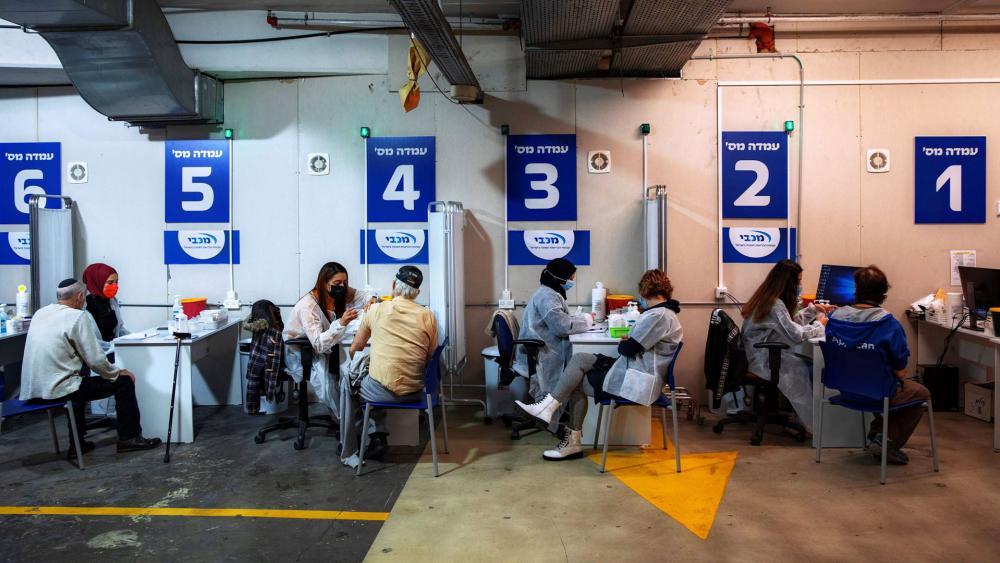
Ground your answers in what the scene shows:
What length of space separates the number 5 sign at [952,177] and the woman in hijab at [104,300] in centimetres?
694

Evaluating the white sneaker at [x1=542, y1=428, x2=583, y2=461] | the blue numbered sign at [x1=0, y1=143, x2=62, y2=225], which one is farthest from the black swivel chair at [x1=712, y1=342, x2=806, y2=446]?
the blue numbered sign at [x1=0, y1=143, x2=62, y2=225]

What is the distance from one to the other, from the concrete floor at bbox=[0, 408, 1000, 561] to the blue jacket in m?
0.76

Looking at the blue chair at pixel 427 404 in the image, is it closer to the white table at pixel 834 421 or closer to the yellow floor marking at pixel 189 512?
the yellow floor marking at pixel 189 512

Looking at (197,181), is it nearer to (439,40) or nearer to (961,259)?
(439,40)

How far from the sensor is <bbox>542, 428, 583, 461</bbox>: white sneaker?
442 cm

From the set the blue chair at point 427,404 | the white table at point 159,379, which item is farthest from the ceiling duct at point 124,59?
the blue chair at point 427,404

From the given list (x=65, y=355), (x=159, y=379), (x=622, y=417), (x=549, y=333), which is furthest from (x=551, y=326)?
(x=65, y=355)

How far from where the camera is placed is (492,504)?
3.71 m

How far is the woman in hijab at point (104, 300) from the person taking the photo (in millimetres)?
5465

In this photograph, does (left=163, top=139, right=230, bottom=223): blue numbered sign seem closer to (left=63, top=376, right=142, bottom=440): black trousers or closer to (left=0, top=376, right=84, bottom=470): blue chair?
(left=63, top=376, right=142, bottom=440): black trousers

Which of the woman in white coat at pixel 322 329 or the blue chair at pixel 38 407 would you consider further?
the woman in white coat at pixel 322 329

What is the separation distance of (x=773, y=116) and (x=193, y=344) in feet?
16.8

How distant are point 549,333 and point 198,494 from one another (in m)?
2.43

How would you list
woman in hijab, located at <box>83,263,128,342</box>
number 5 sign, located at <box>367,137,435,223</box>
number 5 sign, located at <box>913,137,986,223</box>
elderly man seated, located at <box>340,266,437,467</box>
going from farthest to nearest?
1. number 5 sign, located at <box>367,137,435,223</box>
2. number 5 sign, located at <box>913,137,986,223</box>
3. woman in hijab, located at <box>83,263,128,342</box>
4. elderly man seated, located at <box>340,266,437,467</box>
